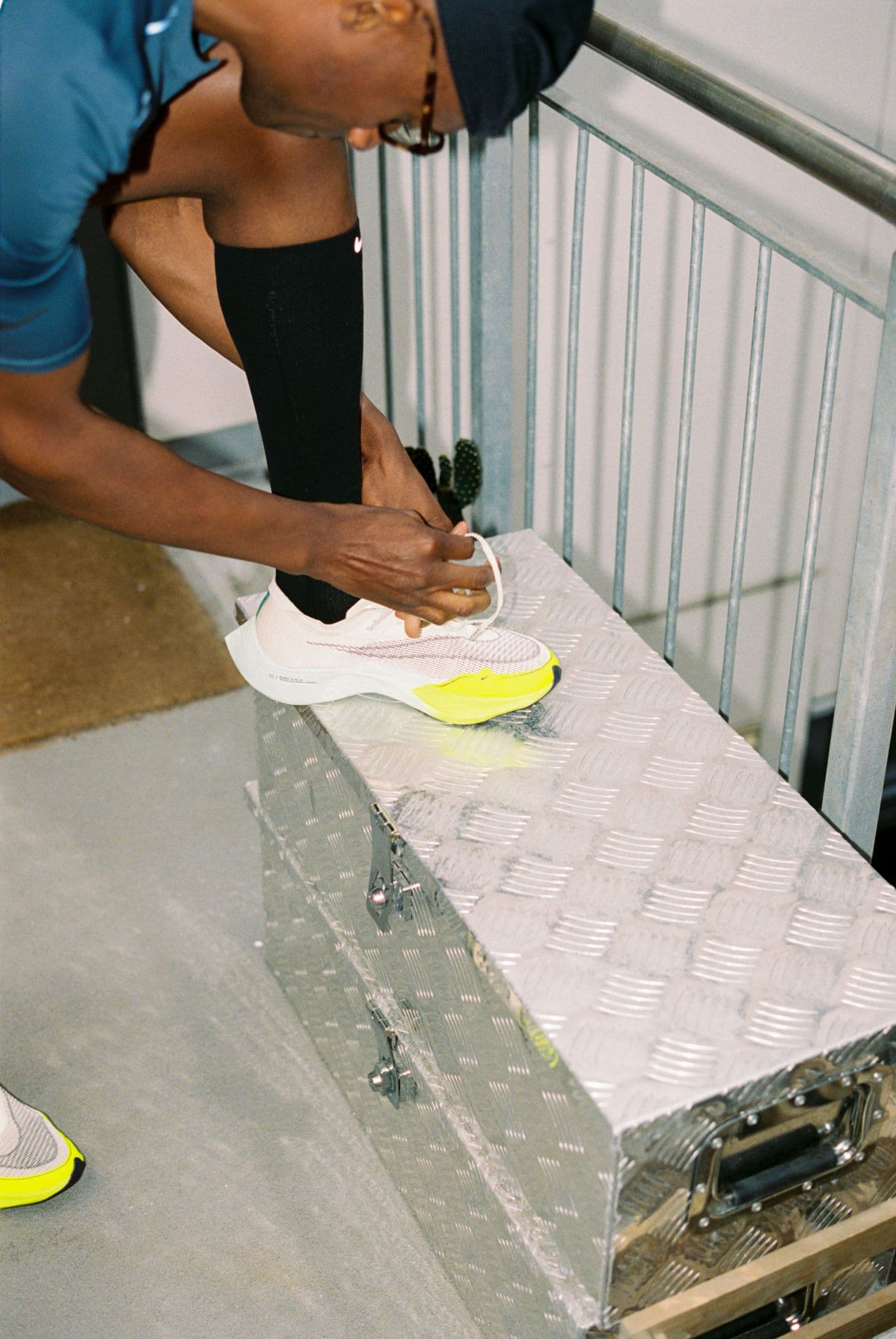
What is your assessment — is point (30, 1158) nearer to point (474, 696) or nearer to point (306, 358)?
point (474, 696)

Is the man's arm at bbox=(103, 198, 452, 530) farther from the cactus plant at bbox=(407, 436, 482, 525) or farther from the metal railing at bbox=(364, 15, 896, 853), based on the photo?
the cactus plant at bbox=(407, 436, 482, 525)

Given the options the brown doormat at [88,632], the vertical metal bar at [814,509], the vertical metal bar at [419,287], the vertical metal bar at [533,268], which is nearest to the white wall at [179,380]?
the brown doormat at [88,632]

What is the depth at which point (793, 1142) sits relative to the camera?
1357 mm

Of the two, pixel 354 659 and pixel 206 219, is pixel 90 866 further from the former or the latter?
pixel 206 219

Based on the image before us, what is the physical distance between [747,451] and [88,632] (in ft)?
5.27

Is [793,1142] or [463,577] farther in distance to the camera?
[463,577]

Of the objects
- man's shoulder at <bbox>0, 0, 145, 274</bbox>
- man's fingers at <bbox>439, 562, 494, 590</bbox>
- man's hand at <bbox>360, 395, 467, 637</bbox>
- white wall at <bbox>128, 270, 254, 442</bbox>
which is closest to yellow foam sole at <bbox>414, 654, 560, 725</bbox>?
man's fingers at <bbox>439, 562, 494, 590</bbox>

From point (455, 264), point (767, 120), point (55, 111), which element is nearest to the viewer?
point (55, 111)

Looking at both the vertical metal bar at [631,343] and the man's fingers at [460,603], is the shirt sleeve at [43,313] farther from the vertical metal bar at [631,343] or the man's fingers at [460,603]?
the vertical metal bar at [631,343]

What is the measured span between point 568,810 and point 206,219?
2.51 ft

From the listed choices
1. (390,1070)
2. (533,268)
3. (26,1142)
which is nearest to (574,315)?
(533,268)

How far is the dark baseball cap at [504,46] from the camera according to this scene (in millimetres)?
1142

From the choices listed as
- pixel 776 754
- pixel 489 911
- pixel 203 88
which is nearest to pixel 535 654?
pixel 489 911

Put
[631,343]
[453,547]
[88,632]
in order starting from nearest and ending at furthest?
[453,547]
[631,343]
[88,632]
